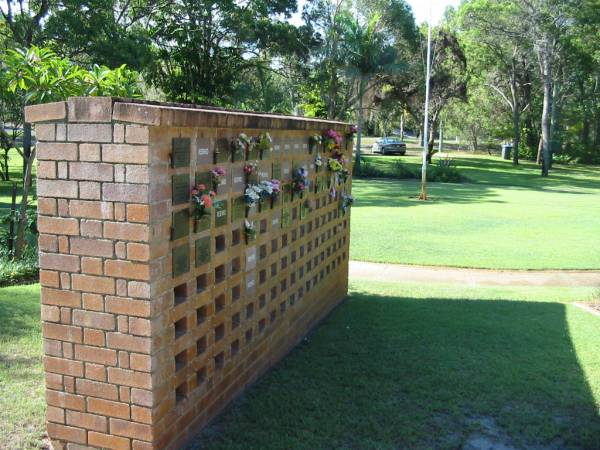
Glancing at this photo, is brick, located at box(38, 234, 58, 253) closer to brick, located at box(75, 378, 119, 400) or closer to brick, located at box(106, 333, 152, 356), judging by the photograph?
brick, located at box(106, 333, 152, 356)

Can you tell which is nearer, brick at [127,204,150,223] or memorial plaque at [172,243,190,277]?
brick at [127,204,150,223]

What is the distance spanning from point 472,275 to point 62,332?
8.15 metres

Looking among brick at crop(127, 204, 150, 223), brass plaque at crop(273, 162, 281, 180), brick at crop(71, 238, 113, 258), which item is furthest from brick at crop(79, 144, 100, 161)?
brass plaque at crop(273, 162, 281, 180)

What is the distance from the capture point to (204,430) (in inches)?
160

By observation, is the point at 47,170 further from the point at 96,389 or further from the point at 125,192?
the point at 96,389

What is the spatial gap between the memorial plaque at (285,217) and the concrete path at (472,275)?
14.9 ft

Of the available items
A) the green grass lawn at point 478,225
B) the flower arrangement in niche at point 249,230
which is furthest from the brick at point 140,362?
the green grass lawn at point 478,225

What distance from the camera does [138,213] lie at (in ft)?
10.6

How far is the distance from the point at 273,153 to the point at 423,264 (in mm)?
6746

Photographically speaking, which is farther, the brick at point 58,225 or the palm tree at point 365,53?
the palm tree at point 365,53

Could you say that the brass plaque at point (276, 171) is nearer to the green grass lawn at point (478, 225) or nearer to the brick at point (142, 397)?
the brick at point (142, 397)

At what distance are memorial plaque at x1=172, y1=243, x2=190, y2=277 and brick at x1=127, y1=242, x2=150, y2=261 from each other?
0.96 feet

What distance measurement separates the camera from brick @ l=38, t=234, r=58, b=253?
3.47 m

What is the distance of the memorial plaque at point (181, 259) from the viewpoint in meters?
3.57
